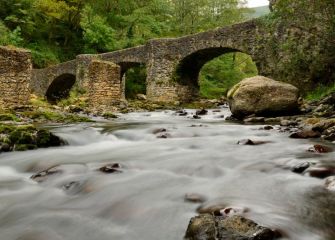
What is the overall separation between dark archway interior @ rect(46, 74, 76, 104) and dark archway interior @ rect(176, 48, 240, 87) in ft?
40.2

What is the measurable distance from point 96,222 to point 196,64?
68.7ft

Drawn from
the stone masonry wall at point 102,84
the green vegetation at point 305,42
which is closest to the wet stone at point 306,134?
the green vegetation at point 305,42

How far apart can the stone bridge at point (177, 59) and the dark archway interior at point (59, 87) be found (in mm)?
3241

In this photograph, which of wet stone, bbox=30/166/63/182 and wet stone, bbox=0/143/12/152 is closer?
wet stone, bbox=30/166/63/182

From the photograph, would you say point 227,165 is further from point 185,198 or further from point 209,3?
point 209,3

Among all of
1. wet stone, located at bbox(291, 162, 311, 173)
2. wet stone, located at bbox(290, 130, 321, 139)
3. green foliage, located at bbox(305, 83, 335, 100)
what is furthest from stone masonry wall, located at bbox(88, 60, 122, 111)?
wet stone, located at bbox(291, 162, 311, 173)

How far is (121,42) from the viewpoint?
32.2 m

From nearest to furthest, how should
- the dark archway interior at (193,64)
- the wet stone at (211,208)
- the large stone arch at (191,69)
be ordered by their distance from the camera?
1. the wet stone at (211,208)
2. the dark archway interior at (193,64)
3. the large stone arch at (191,69)

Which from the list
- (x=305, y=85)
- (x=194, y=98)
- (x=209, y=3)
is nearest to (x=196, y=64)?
(x=194, y=98)

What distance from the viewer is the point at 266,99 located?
10508 millimetres

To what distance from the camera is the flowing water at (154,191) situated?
2873 millimetres

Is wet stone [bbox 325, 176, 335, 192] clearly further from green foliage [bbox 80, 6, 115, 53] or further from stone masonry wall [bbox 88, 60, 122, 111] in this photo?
green foliage [bbox 80, 6, 115, 53]

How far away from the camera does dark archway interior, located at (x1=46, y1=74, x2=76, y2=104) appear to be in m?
33.2

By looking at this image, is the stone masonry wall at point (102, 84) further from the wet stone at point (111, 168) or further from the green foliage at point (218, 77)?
the green foliage at point (218, 77)
